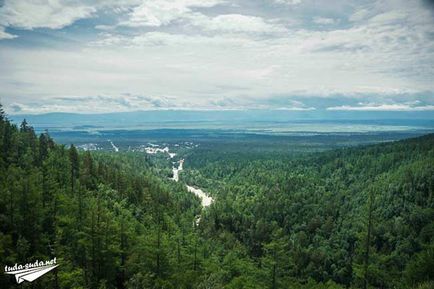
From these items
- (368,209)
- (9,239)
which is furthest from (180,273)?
(368,209)

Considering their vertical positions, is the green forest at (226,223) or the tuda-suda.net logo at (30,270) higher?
the tuda-suda.net logo at (30,270)

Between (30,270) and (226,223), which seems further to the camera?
(226,223)

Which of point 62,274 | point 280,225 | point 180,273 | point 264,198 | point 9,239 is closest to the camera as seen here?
point 62,274

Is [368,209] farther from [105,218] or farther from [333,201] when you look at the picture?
[333,201]

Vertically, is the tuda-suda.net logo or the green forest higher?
the tuda-suda.net logo

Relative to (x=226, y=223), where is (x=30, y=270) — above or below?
above

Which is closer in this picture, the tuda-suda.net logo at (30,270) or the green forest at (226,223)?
the tuda-suda.net logo at (30,270)

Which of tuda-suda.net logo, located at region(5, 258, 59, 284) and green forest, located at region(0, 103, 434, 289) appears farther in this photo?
green forest, located at region(0, 103, 434, 289)

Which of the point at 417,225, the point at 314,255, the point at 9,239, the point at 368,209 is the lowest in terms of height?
the point at 314,255
